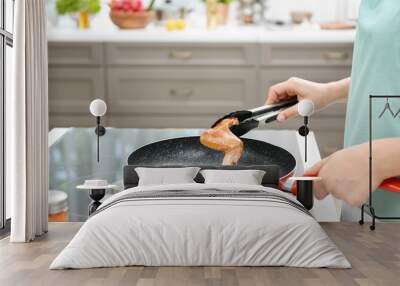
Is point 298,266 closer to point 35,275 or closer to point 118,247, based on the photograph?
point 118,247

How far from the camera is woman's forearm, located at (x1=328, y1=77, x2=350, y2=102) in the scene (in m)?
6.05

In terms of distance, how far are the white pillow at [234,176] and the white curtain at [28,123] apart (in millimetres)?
1322

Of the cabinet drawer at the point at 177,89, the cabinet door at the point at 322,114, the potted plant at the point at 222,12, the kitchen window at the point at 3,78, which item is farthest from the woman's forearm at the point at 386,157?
the kitchen window at the point at 3,78

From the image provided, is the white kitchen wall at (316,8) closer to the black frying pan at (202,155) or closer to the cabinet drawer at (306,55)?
the cabinet drawer at (306,55)

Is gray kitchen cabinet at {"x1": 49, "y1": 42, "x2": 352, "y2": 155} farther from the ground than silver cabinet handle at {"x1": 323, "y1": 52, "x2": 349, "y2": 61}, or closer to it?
closer to it

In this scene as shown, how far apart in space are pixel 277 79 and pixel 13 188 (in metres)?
2.70

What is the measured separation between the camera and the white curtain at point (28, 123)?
4598mm

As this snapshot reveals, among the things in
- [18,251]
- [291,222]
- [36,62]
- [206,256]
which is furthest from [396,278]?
[36,62]

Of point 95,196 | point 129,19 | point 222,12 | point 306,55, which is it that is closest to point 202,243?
point 95,196

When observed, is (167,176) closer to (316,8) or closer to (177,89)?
(177,89)

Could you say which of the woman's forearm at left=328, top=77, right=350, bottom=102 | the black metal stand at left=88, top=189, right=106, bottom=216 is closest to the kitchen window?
the black metal stand at left=88, top=189, right=106, bottom=216

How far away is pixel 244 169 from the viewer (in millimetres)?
5516

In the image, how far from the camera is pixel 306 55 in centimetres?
618

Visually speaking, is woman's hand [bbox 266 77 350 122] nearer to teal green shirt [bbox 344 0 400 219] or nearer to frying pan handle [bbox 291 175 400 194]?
teal green shirt [bbox 344 0 400 219]
